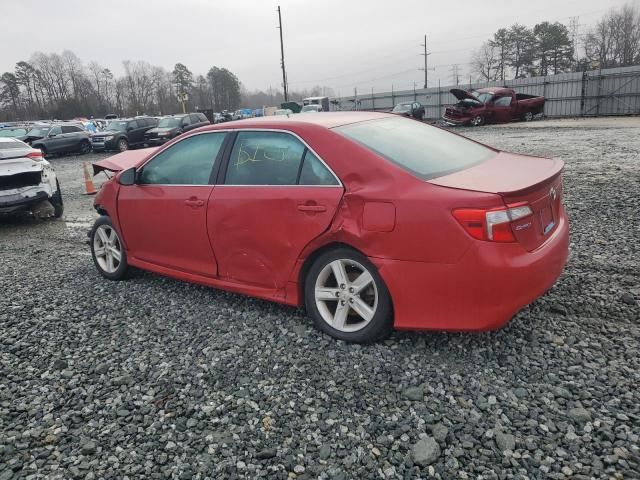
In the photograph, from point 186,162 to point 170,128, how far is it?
2014cm

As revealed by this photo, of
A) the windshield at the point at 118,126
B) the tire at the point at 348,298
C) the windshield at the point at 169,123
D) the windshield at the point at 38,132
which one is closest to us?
the tire at the point at 348,298

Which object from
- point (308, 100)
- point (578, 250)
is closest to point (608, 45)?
point (308, 100)

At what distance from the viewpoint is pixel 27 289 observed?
5.01 meters

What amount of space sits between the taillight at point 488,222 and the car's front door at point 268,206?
0.83 metres

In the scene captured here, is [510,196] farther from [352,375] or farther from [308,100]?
[308,100]

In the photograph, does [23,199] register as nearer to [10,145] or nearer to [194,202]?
[10,145]

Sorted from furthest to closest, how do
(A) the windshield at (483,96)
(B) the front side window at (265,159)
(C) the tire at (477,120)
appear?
1. (A) the windshield at (483,96)
2. (C) the tire at (477,120)
3. (B) the front side window at (265,159)

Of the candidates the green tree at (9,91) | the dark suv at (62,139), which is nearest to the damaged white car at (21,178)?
the dark suv at (62,139)

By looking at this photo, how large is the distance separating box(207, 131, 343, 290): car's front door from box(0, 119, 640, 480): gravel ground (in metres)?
0.48

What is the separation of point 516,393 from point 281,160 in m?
2.15

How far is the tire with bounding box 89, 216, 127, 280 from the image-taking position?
4.92 m

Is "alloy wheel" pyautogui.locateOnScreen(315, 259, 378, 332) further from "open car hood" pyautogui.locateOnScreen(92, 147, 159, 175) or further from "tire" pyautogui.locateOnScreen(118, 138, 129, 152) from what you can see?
"tire" pyautogui.locateOnScreen(118, 138, 129, 152)

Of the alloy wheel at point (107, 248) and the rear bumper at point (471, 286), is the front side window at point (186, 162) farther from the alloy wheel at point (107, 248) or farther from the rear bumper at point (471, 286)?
the rear bumper at point (471, 286)

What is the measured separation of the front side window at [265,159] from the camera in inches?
139
